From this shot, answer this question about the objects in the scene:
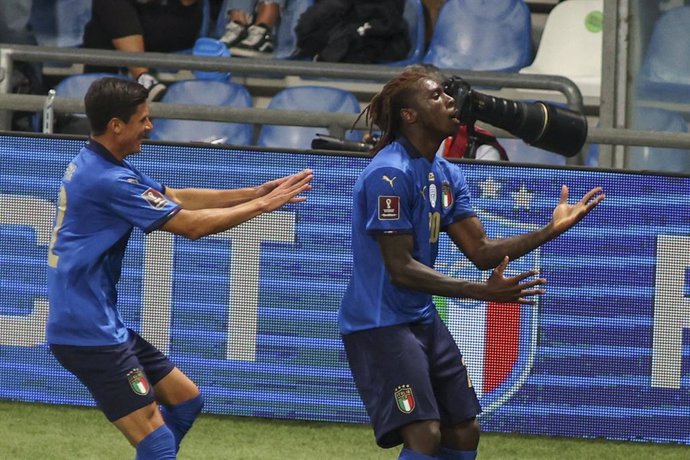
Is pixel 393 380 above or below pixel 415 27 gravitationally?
above

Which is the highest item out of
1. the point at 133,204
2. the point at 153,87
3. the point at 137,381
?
the point at 133,204

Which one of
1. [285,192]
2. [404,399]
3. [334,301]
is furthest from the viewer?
[334,301]

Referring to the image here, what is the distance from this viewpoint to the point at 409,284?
16.5 feet

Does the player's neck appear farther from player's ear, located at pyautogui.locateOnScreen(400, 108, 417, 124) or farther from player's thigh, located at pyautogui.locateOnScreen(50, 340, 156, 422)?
player's ear, located at pyautogui.locateOnScreen(400, 108, 417, 124)

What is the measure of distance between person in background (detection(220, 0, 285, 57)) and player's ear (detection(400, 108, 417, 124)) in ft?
18.9

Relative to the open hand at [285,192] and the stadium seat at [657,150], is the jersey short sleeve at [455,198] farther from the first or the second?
the stadium seat at [657,150]

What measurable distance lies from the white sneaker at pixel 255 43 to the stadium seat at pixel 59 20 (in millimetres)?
1522

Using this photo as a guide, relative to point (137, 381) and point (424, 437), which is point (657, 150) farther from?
point (137, 381)

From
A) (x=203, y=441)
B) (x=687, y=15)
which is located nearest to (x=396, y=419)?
(x=203, y=441)

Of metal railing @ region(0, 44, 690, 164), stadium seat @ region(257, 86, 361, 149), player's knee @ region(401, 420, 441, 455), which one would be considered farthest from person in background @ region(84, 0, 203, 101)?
player's knee @ region(401, 420, 441, 455)

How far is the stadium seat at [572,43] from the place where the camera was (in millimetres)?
10609

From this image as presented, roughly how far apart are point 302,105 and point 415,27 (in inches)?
60.6

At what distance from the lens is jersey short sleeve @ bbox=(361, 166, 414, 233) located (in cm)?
505

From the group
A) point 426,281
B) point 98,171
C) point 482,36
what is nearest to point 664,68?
point 482,36
